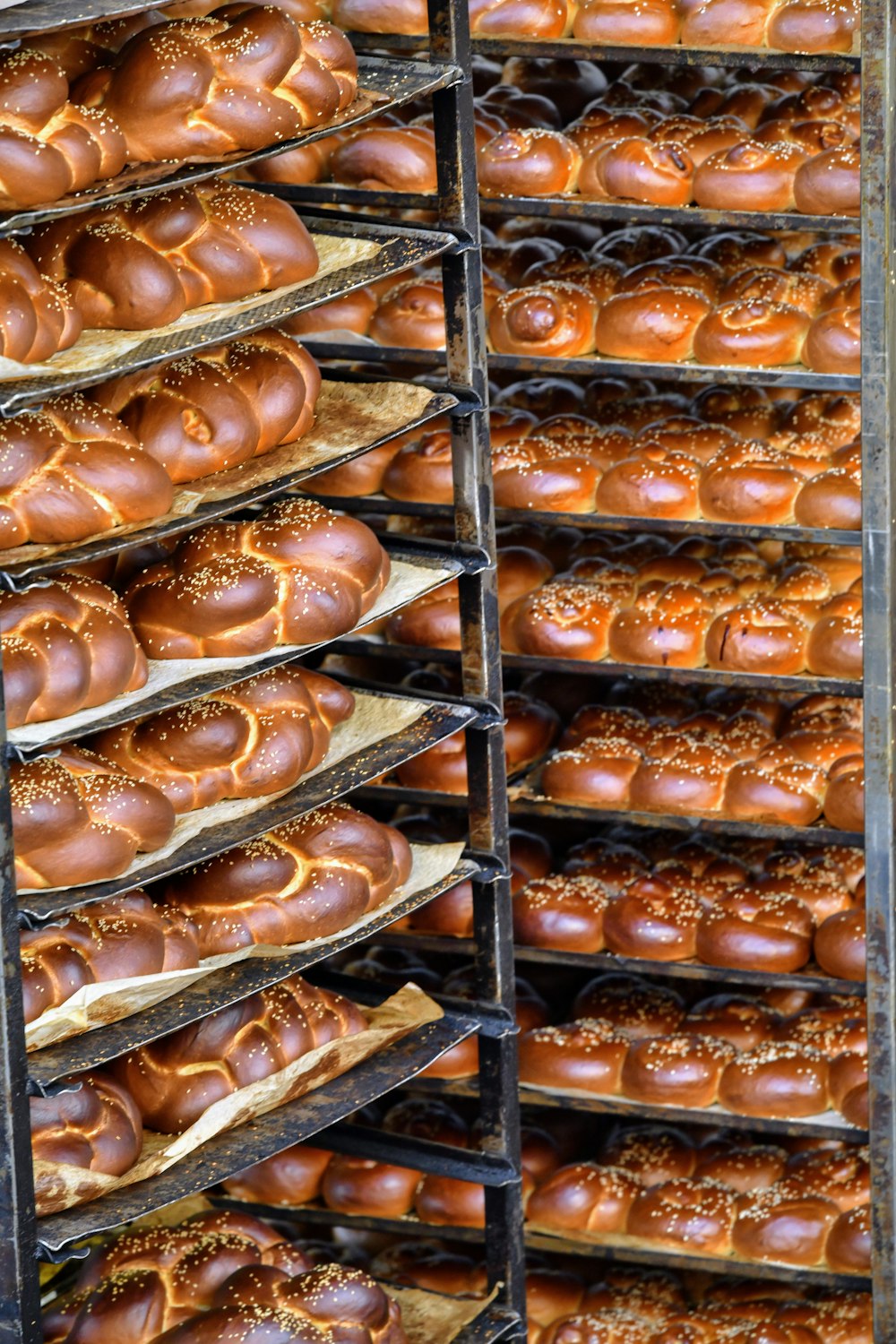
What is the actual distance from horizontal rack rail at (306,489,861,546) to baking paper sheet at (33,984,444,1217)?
34.6 inches

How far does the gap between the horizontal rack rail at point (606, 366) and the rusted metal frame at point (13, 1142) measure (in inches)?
58.6

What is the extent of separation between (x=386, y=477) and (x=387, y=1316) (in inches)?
62.7

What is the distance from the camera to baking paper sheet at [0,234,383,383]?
233cm

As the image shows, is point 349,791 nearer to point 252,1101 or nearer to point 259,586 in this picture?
point 259,586

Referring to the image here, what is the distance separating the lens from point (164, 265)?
2531mm

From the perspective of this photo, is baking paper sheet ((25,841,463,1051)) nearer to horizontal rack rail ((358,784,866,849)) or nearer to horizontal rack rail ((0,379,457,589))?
horizontal rack rail ((0,379,457,589))

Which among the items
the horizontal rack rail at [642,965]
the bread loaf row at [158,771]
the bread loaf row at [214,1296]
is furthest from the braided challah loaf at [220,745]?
the horizontal rack rail at [642,965]

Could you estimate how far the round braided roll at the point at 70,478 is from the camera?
2371 mm

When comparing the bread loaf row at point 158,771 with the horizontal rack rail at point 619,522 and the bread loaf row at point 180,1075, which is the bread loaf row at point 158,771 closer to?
the bread loaf row at point 180,1075

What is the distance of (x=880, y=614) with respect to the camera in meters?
3.29

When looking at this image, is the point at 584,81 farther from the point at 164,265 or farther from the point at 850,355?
the point at 164,265

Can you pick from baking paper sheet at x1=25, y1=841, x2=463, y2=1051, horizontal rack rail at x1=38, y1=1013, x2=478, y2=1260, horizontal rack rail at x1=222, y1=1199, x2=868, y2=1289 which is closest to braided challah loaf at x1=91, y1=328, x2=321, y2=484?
baking paper sheet at x1=25, y1=841, x2=463, y2=1051

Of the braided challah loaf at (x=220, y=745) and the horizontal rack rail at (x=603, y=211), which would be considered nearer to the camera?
the braided challah loaf at (x=220, y=745)

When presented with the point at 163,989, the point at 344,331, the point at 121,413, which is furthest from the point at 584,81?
the point at 163,989
